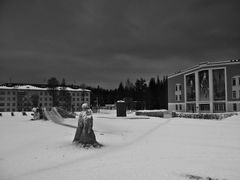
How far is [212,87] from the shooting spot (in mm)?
50688

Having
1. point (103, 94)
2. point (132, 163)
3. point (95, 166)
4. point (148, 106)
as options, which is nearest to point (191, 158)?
point (132, 163)

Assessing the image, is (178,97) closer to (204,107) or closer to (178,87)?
(178,87)

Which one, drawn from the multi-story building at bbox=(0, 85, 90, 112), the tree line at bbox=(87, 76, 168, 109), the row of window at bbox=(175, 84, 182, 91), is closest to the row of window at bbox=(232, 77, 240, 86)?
the row of window at bbox=(175, 84, 182, 91)

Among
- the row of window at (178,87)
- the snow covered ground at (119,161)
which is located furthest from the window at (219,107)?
the snow covered ground at (119,161)

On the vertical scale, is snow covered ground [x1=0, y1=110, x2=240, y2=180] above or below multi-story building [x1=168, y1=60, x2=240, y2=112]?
below

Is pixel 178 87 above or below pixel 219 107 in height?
above

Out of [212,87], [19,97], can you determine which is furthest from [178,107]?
[19,97]

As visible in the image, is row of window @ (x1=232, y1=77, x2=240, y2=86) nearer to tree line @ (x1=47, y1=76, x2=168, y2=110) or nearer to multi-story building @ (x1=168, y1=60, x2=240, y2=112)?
multi-story building @ (x1=168, y1=60, x2=240, y2=112)

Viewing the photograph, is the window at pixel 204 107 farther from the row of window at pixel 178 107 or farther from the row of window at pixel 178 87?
the row of window at pixel 178 87

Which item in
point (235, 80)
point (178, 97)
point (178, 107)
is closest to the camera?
point (235, 80)

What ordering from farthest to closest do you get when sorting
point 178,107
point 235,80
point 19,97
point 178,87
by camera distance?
point 19,97, point 178,87, point 178,107, point 235,80

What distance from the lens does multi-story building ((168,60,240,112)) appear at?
157 feet

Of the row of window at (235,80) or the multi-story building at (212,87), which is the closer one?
the row of window at (235,80)

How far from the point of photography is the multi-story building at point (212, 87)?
157ft
